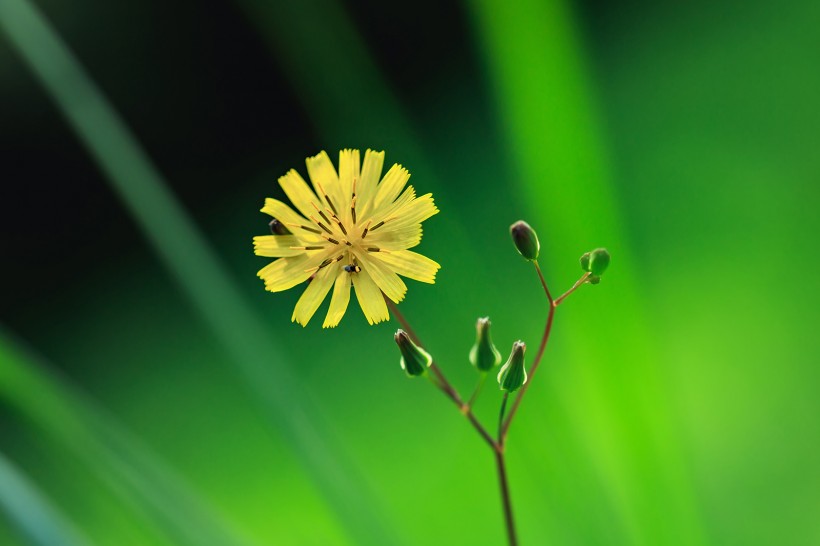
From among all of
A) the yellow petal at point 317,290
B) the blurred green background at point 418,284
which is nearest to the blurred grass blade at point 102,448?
the blurred green background at point 418,284

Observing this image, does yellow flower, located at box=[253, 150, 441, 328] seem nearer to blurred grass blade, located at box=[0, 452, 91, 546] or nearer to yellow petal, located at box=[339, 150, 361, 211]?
yellow petal, located at box=[339, 150, 361, 211]

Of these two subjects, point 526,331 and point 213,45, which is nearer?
point 526,331

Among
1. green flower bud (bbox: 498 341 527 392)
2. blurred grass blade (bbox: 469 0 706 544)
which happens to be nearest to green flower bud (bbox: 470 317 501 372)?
green flower bud (bbox: 498 341 527 392)


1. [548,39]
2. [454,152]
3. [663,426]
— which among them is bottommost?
[663,426]

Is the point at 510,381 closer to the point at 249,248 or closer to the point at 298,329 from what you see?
the point at 298,329

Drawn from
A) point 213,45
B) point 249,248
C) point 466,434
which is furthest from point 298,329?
point 213,45

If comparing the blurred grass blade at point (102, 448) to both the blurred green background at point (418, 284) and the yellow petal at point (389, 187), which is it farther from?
the yellow petal at point (389, 187)
